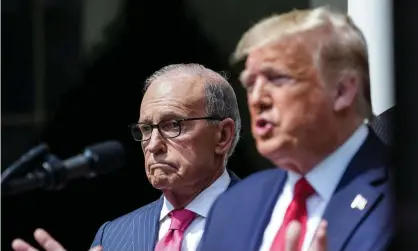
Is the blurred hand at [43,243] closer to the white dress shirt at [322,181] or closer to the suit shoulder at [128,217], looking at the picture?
the suit shoulder at [128,217]

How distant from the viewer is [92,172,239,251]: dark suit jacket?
3.33 meters

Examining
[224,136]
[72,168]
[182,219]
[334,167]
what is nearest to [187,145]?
[224,136]

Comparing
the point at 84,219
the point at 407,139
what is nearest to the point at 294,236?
the point at 407,139

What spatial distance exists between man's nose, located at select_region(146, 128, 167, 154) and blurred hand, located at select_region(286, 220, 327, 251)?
0.48 m

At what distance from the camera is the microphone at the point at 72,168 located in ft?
10.5

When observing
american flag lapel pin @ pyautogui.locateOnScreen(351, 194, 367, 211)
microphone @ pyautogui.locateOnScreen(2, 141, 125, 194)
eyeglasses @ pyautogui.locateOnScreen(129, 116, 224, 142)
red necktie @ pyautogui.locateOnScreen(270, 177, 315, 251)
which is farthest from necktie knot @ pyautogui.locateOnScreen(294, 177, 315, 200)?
microphone @ pyautogui.locateOnScreen(2, 141, 125, 194)

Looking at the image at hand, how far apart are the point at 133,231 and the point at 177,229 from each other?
19 cm

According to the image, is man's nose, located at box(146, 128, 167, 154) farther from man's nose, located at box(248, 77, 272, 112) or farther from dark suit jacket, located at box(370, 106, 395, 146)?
dark suit jacket, located at box(370, 106, 395, 146)

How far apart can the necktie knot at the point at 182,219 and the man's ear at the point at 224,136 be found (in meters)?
0.20

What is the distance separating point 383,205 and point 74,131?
1.06 m

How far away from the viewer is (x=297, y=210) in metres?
3.00

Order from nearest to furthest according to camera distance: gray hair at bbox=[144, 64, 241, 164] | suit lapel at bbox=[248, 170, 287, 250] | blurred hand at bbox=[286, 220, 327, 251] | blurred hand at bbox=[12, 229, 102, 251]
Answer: blurred hand at bbox=[286, 220, 327, 251]
suit lapel at bbox=[248, 170, 287, 250]
gray hair at bbox=[144, 64, 241, 164]
blurred hand at bbox=[12, 229, 102, 251]

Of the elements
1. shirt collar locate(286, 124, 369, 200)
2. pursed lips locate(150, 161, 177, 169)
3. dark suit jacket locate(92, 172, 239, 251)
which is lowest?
dark suit jacket locate(92, 172, 239, 251)

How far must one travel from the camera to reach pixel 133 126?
3.37m
